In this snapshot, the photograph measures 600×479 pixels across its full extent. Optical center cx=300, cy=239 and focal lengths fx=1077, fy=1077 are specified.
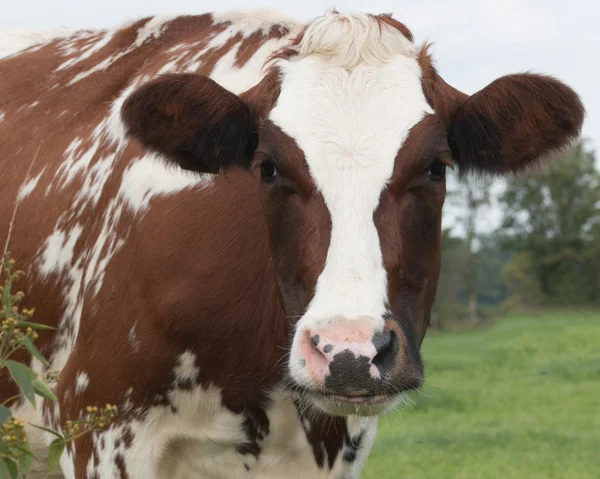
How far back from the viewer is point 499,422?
45.1 feet

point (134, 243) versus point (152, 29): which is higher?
point (152, 29)

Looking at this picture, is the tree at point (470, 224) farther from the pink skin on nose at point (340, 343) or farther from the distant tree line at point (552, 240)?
the pink skin on nose at point (340, 343)

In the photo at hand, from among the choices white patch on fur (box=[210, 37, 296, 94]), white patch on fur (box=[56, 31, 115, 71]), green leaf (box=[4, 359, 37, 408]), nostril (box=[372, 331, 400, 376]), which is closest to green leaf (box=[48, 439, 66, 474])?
green leaf (box=[4, 359, 37, 408])

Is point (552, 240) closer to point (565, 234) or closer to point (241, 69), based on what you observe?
point (565, 234)

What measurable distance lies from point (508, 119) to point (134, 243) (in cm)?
172

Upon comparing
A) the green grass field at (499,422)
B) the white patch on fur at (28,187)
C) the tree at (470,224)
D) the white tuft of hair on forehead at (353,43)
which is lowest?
the tree at (470,224)

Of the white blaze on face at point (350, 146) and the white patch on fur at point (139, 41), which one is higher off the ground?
the white blaze on face at point (350, 146)

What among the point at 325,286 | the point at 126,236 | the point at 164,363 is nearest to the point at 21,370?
the point at 325,286

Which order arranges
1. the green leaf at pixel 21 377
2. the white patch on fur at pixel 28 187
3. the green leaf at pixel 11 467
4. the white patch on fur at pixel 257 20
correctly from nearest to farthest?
the green leaf at pixel 21 377, the green leaf at pixel 11 467, the white patch on fur at pixel 257 20, the white patch on fur at pixel 28 187

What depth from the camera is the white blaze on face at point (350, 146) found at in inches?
144

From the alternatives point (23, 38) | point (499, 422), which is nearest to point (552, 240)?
point (499, 422)

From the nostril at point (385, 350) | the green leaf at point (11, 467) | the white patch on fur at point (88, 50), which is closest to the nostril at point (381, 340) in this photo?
the nostril at point (385, 350)

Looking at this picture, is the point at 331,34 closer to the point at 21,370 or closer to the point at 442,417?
the point at 21,370

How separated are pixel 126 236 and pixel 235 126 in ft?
2.69
